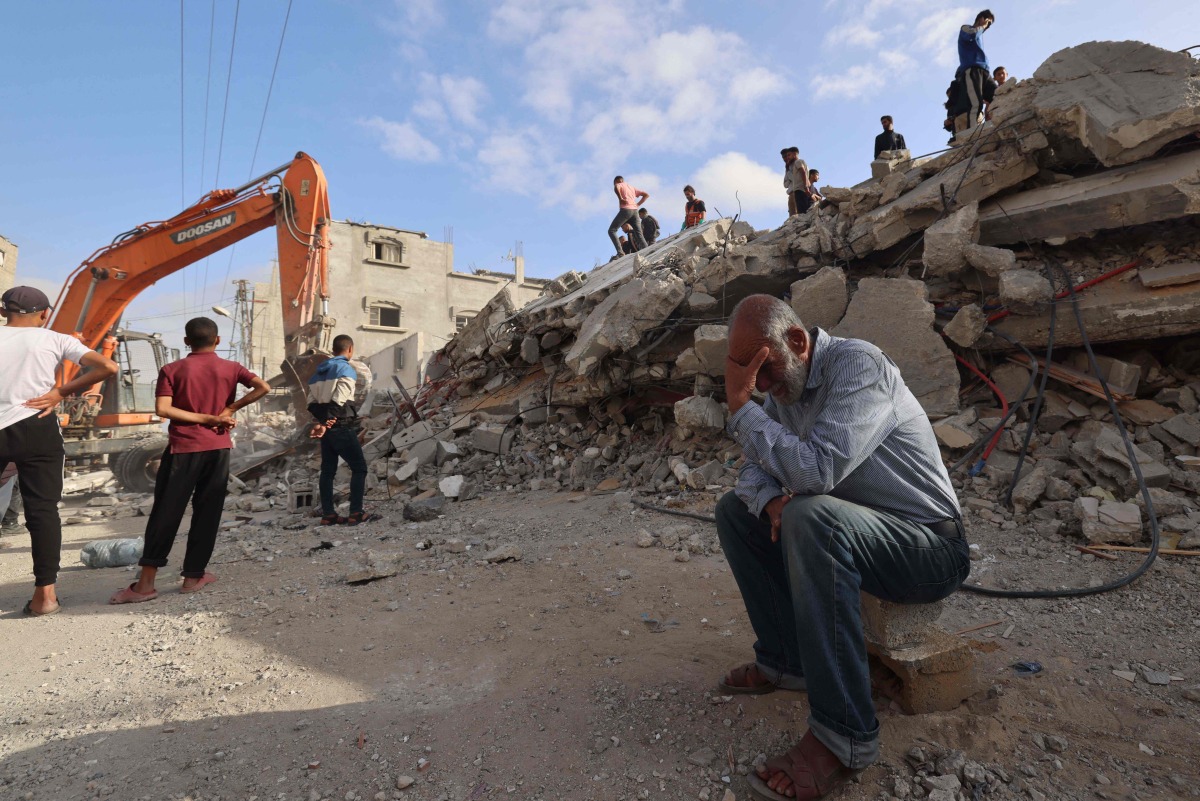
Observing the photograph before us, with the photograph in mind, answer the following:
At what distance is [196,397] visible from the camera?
3674 mm

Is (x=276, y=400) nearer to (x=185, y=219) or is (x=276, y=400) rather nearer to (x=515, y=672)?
(x=185, y=219)

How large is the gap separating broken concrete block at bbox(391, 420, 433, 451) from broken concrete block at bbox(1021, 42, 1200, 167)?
6901mm

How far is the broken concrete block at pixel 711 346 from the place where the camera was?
5133 millimetres

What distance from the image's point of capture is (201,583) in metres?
3.78

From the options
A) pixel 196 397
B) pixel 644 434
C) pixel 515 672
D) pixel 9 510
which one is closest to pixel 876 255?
pixel 644 434

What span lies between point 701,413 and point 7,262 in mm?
28270

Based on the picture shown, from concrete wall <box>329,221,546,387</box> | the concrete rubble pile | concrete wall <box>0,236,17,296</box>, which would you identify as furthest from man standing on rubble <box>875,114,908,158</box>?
concrete wall <box>0,236,17,296</box>

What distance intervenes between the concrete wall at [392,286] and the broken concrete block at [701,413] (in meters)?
19.8

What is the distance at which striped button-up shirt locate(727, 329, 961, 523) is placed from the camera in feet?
5.43

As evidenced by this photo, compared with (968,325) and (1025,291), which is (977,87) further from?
(968,325)

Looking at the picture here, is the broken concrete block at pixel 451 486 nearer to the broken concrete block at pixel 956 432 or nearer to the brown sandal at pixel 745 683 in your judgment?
the broken concrete block at pixel 956 432

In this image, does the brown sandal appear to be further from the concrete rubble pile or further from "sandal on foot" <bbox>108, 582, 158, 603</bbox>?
"sandal on foot" <bbox>108, 582, 158, 603</bbox>

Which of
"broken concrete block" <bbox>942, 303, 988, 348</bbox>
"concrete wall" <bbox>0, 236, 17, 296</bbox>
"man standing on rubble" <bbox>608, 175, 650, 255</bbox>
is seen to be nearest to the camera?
"broken concrete block" <bbox>942, 303, 988, 348</bbox>

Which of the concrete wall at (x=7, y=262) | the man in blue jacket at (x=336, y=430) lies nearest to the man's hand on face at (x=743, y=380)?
the man in blue jacket at (x=336, y=430)
